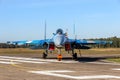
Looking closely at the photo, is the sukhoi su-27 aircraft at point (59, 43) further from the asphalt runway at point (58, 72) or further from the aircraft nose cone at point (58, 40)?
the asphalt runway at point (58, 72)

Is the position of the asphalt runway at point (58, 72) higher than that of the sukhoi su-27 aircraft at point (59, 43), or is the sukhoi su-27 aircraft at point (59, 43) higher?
the sukhoi su-27 aircraft at point (59, 43)

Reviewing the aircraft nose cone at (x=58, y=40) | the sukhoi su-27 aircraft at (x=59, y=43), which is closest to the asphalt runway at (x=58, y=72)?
the aircraft nose cone at (x=58, y=40)

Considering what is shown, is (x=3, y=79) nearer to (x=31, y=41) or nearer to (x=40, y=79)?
(x=40, y=79)

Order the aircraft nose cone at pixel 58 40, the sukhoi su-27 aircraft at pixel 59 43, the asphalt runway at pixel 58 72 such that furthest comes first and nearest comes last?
the sukhoi su-27 aircraft at pixel 59 43
the aircraft nose cone at pixel 58 40
the asphalt runway at pixel 58 72

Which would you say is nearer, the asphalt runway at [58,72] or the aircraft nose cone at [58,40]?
the asphalt runway at [58,72]

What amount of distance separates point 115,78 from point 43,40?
22.8 meters

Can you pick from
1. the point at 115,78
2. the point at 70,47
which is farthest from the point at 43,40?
the point at 115,78

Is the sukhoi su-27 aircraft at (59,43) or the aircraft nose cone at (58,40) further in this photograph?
the sukhoi su-27 aircraft at (59,43)

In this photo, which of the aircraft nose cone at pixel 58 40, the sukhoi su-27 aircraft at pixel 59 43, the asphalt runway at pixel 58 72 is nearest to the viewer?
the asphalt runway at pixel 58 72

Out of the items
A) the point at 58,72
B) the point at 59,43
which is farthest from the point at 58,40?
the point at 58,72

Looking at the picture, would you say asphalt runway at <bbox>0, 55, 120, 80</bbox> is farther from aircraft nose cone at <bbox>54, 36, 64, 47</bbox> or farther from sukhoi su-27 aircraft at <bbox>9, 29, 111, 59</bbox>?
sukhoi su-27 aircraft at <bbox>9, 29, 111, 59</bbox>

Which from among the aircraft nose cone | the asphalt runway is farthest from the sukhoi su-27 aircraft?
the asphalt runway

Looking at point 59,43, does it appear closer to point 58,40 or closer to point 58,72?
point 58,40

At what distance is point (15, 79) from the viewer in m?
17.0
